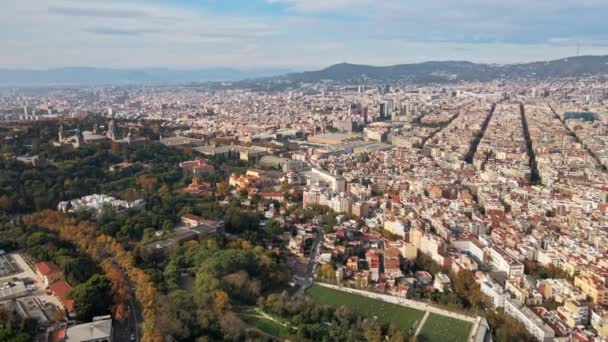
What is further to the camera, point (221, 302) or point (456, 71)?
point (456, 71)

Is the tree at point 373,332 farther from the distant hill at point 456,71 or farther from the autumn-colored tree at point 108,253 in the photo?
the distant hill at point 456,71

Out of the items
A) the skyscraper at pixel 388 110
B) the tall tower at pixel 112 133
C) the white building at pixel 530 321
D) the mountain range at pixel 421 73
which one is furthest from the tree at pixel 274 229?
the mountain range at pixel 421 73

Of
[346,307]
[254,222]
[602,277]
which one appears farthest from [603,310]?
[254,222]

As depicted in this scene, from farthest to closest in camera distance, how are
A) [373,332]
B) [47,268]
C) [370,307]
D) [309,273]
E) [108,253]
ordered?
[108,253], [309,273], [47,268], [370,307], [373,332]

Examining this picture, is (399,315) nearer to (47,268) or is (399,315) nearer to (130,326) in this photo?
(130,326)

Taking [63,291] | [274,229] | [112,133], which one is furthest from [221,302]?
[112,133]
